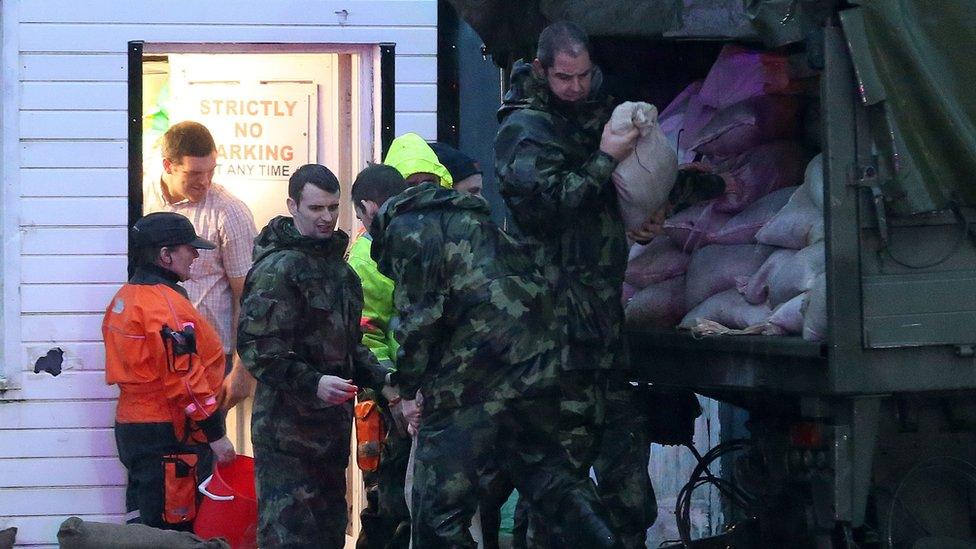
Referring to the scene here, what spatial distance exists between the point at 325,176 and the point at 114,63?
2.55 m

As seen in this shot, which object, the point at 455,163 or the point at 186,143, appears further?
the point at 186,143

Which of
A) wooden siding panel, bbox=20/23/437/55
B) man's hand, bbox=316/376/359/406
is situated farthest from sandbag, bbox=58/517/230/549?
wooden siding panel, bbox=20/23/437/55

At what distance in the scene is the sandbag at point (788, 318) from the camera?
17.6ft

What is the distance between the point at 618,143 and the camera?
18.8 feet

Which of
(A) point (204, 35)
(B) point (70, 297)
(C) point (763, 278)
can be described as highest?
(A) point (204, 35)

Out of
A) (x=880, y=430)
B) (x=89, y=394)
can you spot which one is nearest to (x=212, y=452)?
(x=89, y=394)

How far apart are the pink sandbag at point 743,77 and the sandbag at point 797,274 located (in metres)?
0.80

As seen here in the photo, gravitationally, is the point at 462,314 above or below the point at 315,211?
below

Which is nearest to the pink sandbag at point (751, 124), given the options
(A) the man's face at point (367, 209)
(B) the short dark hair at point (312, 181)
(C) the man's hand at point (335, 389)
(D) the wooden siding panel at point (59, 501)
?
(A) the man's face at point (367, 209)

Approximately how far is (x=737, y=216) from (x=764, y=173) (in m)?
0.20

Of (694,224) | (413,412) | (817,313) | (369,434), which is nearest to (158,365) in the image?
(369,434)

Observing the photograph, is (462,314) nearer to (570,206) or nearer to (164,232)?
(570,206)

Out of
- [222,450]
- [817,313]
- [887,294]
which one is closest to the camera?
[887,294]

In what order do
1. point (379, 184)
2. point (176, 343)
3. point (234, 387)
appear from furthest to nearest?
point (234, 387)
point (176, 343)
point (379, 184)
